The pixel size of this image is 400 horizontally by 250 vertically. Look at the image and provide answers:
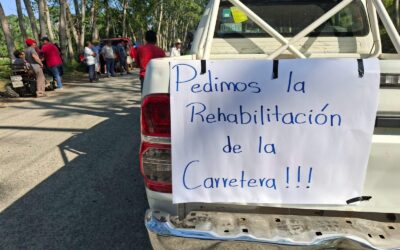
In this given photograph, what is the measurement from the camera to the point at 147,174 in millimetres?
2365

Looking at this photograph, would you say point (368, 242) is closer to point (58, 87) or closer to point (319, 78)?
point (319, 78)

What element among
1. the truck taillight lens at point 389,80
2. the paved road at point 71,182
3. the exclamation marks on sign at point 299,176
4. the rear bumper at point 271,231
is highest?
the truck taillight lens at point 389,80

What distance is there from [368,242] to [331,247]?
0.62ft

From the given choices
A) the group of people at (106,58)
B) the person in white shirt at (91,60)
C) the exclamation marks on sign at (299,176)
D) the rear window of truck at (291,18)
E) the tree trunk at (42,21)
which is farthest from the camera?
the tree trunk at (42,21)

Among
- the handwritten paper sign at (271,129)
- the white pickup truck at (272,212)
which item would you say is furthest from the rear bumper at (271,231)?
the handwritten paper sign at (271,129)

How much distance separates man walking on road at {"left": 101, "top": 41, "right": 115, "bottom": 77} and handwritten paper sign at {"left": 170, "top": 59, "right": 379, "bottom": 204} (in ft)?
53.0

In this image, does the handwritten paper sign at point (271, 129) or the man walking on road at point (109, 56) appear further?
the man walking on road at point (109, 56)

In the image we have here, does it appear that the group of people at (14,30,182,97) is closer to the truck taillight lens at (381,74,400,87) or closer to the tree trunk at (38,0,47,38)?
the tree trunk at (38,0,47,38)

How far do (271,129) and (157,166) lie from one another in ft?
2.30

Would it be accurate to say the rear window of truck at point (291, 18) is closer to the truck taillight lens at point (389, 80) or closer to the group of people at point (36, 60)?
the truck taillight lens at point (389, 80)

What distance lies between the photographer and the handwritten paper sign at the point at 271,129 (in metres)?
2.06

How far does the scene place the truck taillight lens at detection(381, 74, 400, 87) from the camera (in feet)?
6.79

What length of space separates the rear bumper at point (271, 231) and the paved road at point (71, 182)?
1221 millimetres

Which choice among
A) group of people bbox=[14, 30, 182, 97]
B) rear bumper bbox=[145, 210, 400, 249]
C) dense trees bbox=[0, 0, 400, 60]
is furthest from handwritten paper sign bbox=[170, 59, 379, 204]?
dense trees bbox=[0, 0, 400, 60]
